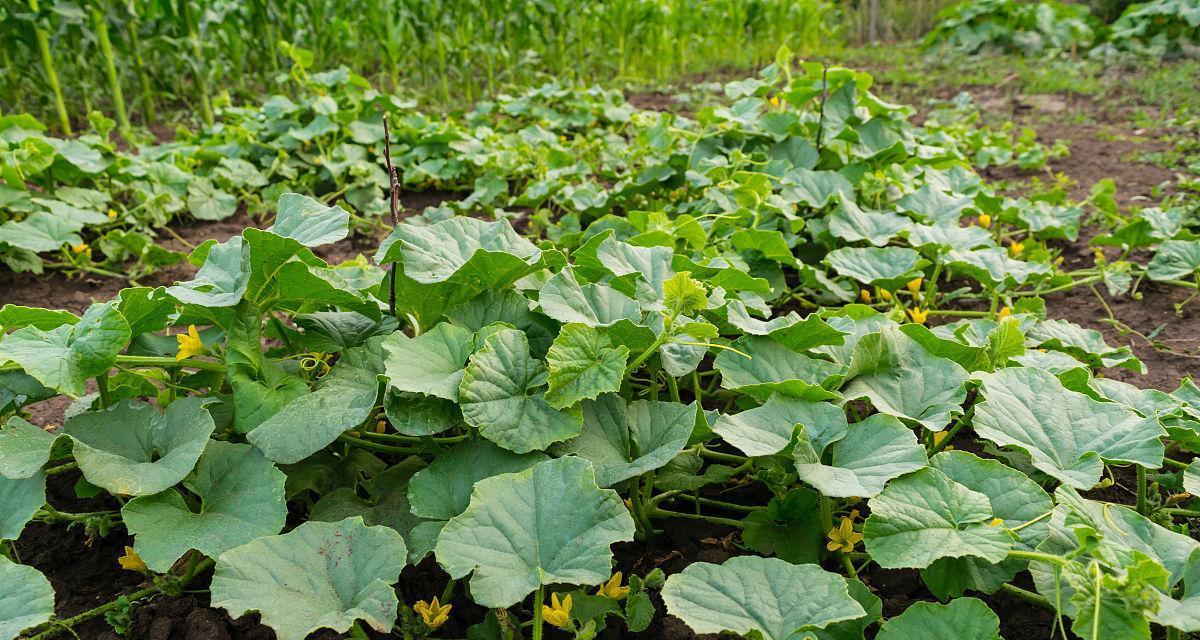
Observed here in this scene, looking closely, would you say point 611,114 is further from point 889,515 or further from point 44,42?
point 889,515

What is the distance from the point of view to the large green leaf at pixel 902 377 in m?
1.72

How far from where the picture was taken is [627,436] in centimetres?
165

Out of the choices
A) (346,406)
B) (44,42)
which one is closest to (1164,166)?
(346,406)

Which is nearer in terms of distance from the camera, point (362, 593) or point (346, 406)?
point (362, 593)

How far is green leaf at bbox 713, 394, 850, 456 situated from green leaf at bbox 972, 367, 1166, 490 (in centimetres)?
30

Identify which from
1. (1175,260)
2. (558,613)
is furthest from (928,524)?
(1175,260)

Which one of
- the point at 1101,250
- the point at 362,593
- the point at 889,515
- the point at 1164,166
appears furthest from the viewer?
the point at 1164,166

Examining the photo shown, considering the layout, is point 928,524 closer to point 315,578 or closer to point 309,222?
point 315,578

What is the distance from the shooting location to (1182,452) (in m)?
2.08

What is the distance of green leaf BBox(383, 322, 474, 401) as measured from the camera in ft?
5.05

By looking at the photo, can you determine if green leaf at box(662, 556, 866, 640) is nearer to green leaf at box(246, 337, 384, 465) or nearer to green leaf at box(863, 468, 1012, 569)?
green leaf at box(863, 468, 1012, 569)

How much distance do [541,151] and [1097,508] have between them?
11.4 ft

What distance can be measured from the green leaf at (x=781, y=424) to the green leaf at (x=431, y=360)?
539mm

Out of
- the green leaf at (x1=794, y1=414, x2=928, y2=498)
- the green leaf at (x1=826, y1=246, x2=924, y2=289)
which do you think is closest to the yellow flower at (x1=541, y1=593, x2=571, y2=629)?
the green leaf at (x1=794, y1=414, x2=928, y2=498)
